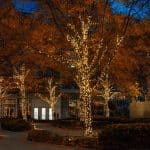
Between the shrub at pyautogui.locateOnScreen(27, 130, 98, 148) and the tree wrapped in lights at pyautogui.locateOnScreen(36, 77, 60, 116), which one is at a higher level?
the tree wrapped in lights at pyautogui.locateOnScreen(36, 77, 60, 116)

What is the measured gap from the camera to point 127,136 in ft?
60.0

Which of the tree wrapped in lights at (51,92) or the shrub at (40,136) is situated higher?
the tree wrapped in lights at (51,92)

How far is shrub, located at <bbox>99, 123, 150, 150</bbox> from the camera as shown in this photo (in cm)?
1797

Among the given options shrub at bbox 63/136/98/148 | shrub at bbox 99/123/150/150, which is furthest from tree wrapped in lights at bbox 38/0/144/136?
shrub at bbox 99/123/150/150

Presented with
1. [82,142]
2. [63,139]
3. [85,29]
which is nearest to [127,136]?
[82,142]

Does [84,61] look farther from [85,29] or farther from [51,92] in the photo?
[51,92]

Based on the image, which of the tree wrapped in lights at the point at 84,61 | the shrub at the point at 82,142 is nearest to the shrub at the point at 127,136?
the shrub at the point at 82,142

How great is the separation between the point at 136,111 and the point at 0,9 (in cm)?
1911

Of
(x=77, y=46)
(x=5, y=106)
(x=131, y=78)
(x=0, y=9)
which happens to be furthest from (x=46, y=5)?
(x=5, y=106)

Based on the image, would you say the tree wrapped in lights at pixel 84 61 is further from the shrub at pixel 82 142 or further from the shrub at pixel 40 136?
the shrub at pixel 40 136

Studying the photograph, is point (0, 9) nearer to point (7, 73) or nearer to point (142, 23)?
point (142, 23)

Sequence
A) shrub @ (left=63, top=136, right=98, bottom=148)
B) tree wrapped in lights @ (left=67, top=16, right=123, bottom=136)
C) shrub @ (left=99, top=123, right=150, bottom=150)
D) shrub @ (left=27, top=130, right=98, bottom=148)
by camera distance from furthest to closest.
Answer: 1. tree wrapped in lights @ (left=67, top=16, right=123, bottom=136)
2. shrub @ (left=27, top=130, right=98, bottom=148)
3. shrub @ (left=63, top=136, right=98, bottom=148)
4. shrub @ (left=99, top=123, right=150, bottom=150)

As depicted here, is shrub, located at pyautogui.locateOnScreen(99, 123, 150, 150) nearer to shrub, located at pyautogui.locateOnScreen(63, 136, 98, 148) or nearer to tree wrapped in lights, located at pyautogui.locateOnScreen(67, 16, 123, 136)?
shrub, located at pyautogui.locateOnScreen(63, 136, 98, 148)

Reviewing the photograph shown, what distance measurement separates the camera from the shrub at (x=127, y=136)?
17969 millimetres
